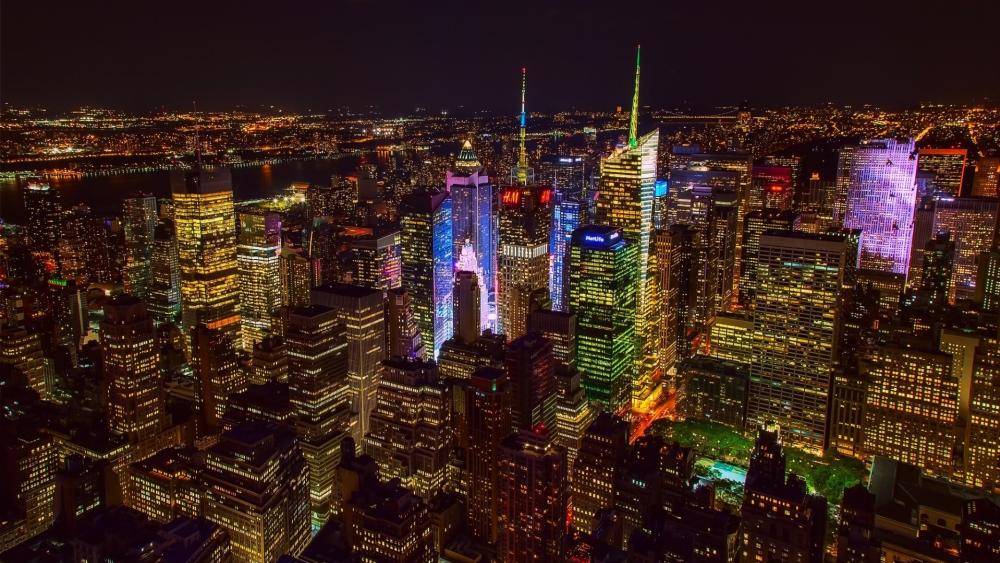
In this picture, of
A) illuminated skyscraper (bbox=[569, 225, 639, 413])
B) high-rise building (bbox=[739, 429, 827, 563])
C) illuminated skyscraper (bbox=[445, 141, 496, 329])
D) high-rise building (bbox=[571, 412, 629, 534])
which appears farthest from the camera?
illuminated skyscraper (bbox=[445, 141, 496, 329])

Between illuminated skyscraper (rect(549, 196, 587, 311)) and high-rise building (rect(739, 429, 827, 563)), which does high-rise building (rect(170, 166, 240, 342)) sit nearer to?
illuminated skyscraper (rect(549, 196, 587, 311))

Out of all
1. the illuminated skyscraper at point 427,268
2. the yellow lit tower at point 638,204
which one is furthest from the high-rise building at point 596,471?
the illuminated skyscraper at point 427,268

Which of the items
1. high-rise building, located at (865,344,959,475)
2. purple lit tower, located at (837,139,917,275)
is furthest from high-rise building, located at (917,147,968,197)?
high-rise building, located at (865,344,959,475)

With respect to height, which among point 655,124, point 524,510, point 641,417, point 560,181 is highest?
point 655,124

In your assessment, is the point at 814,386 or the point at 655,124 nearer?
the point at 814,386

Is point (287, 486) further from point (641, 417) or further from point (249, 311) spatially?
point (249, 311)

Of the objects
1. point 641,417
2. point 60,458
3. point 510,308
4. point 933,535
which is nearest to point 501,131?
point 510,308

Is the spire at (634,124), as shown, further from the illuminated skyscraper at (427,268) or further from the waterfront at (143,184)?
the waterfront at (143,184)

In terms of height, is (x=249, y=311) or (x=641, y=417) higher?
(x=249, y=311)
